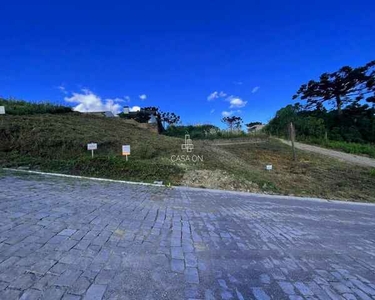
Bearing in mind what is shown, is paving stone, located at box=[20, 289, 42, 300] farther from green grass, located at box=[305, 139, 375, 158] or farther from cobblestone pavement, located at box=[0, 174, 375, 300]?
green grass, located at box=[305, 139, 375, 158]

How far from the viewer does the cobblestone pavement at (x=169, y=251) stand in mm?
2139

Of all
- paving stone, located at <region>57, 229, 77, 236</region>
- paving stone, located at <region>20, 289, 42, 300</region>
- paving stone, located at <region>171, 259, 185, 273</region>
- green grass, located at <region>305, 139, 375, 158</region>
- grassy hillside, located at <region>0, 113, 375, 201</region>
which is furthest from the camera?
green grass, located at <region>305, 139, 375, 158</region>

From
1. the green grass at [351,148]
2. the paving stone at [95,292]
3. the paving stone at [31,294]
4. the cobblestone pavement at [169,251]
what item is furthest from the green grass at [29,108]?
the green grass at [351,148]

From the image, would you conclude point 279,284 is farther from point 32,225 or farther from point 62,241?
point 32,225

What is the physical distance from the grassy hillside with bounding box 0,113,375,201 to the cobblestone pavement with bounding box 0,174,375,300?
3126mm

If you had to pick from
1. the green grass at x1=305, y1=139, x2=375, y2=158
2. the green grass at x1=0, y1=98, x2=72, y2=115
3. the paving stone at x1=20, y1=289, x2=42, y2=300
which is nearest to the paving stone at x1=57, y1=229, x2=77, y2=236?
the paving stone at x1=20, y1=289, x2=42, y2=300

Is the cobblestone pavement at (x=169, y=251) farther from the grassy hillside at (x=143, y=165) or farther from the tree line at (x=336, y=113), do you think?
the tree line at (x=336, y=113)

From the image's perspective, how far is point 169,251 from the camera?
114 inches

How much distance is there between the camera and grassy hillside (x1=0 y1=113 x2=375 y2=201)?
853cm

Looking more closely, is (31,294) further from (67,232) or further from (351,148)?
(351,148)

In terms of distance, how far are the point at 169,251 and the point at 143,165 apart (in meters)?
6.31

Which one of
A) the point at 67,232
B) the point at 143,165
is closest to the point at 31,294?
the point at 67,232

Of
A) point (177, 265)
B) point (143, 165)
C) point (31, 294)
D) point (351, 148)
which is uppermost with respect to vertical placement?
point (351, 148)

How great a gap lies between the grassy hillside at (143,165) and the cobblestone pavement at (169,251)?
10.3 ft
